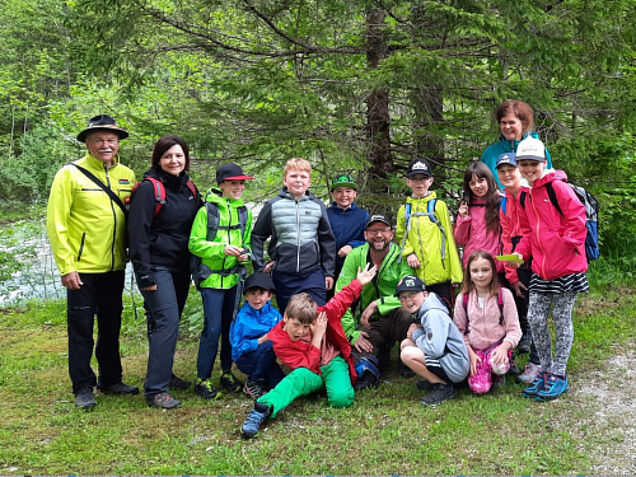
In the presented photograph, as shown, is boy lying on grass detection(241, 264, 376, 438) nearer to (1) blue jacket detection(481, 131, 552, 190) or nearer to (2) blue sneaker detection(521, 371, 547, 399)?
(2) blue sneaker detection(521, 371, 547, 399)

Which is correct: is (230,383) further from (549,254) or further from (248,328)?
(549,254)

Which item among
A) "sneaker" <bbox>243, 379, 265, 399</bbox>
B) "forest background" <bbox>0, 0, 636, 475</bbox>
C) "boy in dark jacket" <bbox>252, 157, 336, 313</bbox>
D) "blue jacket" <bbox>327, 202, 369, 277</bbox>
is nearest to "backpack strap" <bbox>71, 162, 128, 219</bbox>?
"boy in dark jacket" <bbox>252, 157, 336, 313</bbox>

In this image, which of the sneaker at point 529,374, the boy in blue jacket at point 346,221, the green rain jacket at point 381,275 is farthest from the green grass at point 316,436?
the boy in blue jacket at point 346,221

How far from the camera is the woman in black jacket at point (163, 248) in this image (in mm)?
4492

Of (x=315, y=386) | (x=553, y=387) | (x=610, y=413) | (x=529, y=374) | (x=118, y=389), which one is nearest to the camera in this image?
(x=610, y=413)

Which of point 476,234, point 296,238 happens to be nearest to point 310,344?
point 296,238

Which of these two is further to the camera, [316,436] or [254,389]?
[254,389]

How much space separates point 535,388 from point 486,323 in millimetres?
646

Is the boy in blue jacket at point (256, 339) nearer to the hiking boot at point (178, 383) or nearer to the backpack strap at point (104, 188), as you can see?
the hiking boot at point (178, 383)

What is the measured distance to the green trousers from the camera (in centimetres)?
417

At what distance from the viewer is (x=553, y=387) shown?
14.2 feet

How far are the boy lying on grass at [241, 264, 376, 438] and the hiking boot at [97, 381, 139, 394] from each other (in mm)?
1515

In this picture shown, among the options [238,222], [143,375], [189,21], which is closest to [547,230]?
[238,222]

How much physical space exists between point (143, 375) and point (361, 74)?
406 centimetres
